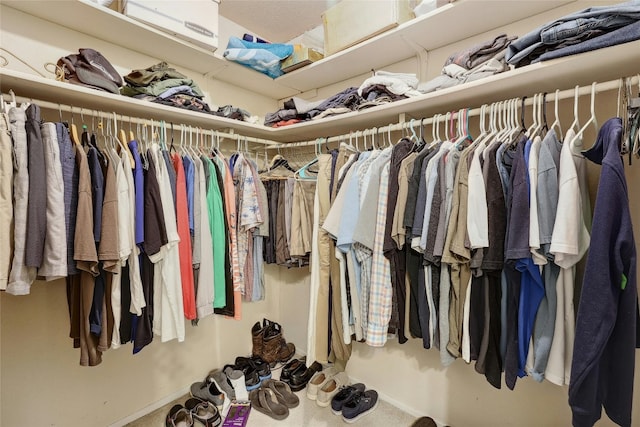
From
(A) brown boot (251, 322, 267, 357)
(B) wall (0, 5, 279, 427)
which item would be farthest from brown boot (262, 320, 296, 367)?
(B) wall (0, 5, 279, 427)

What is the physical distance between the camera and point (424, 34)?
1.43 metres

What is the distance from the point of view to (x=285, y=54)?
1.82 meters

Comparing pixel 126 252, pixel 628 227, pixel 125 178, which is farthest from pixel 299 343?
pixel 628 227

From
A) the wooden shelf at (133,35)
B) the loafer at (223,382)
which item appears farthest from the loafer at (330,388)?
the wooden shelf at (133,35)

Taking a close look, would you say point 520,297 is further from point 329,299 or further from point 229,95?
point 229,95

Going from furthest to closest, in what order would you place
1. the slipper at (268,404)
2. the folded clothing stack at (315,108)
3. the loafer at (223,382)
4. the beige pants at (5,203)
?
1. the loafer at (223,382)
2. the slipper at (268,404)
3. the folded clothing stack at (315,108)
4. the beige pants at (5,203)

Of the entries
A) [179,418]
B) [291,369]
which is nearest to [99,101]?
[179,418]

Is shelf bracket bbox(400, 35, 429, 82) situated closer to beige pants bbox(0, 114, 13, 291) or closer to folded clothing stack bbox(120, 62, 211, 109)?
folded clothing stack bbox(120, 62, 211, 109)

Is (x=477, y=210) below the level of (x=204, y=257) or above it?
above

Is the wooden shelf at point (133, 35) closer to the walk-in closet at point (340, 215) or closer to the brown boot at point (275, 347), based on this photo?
the walk-in closet at point (340, 215)

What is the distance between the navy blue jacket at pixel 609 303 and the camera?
0.76 m

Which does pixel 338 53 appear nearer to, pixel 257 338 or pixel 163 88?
pixel 163 88

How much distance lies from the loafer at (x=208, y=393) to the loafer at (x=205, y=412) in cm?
5

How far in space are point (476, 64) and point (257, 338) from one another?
217 centimetres
